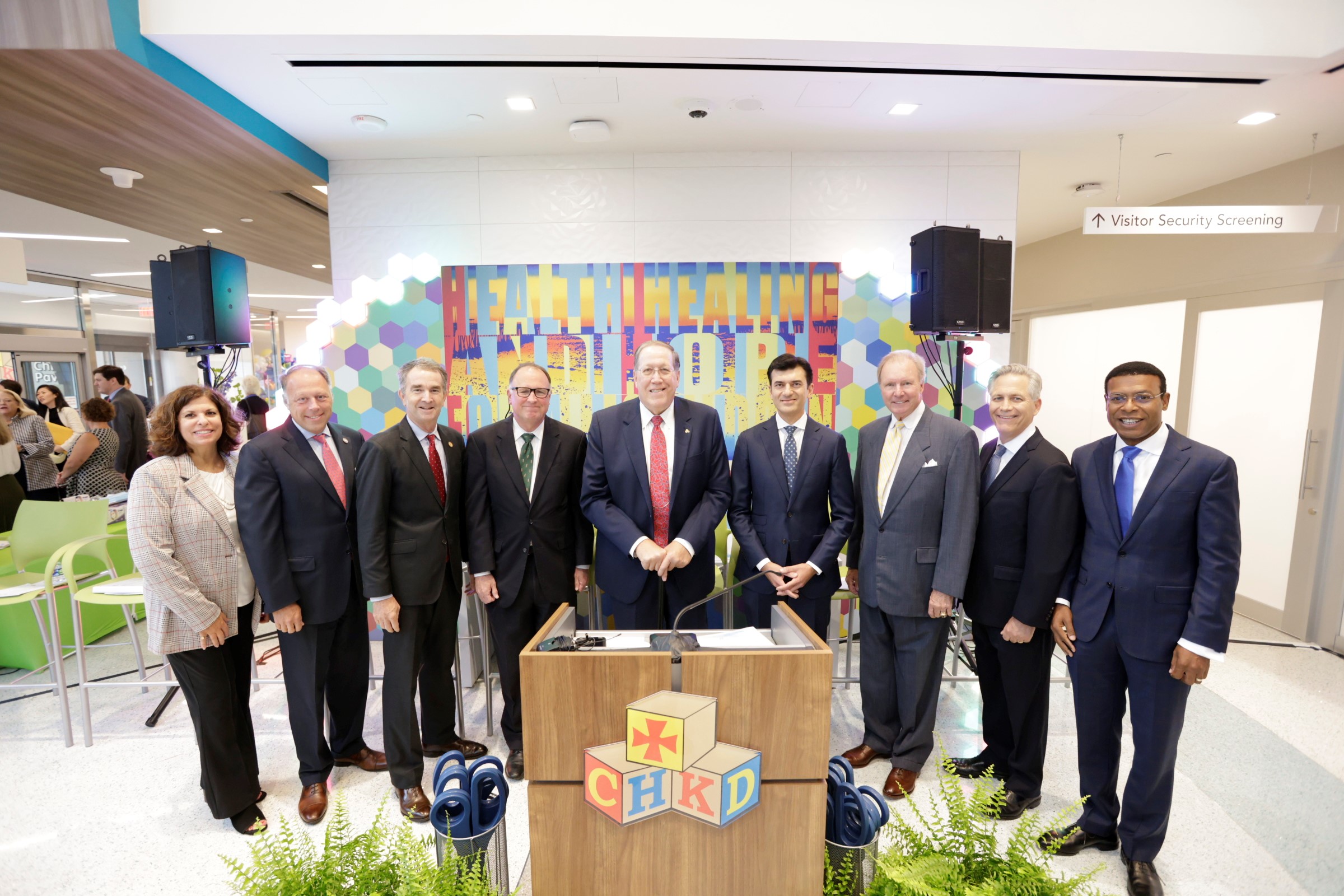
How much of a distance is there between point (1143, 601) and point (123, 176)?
233 inches

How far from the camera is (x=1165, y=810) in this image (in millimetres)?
2121

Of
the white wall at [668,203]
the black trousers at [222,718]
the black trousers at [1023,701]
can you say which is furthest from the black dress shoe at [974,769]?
the white wall at [668,203]

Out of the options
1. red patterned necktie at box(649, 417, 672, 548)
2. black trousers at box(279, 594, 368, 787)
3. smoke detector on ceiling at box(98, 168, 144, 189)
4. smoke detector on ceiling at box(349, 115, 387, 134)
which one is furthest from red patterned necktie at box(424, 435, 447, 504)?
smoke detector on ceiling at box(98, 168, 144, 189)

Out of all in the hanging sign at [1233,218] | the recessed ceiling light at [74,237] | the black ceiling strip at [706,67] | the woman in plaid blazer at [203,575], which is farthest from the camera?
the recessed ceiling light at [74,237]

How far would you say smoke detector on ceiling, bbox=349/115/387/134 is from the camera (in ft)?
11.7

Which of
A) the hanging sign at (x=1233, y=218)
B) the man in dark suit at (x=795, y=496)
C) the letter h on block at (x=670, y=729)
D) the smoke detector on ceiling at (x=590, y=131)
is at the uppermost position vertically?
the smoke detector on ceiling at (x=590, y=131)

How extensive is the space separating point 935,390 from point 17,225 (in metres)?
8.72

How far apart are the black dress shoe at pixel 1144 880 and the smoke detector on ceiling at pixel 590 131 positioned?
4172mm

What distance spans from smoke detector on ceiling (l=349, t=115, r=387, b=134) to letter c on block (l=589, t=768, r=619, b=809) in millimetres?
3729

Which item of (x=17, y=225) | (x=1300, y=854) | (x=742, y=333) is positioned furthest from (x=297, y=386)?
(x=17, y=225)

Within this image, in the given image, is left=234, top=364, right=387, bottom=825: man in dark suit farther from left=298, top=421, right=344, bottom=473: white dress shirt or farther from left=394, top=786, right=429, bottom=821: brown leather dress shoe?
left=394, top=786, right=429, bottom=821: brown leather dress shoe

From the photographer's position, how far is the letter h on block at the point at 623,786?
1.44 meters

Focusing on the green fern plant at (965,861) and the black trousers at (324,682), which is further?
the black trousers at (324,682)

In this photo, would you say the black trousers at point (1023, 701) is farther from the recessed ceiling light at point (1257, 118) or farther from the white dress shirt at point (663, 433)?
the recessed ceiling light at point (1257, 118)
